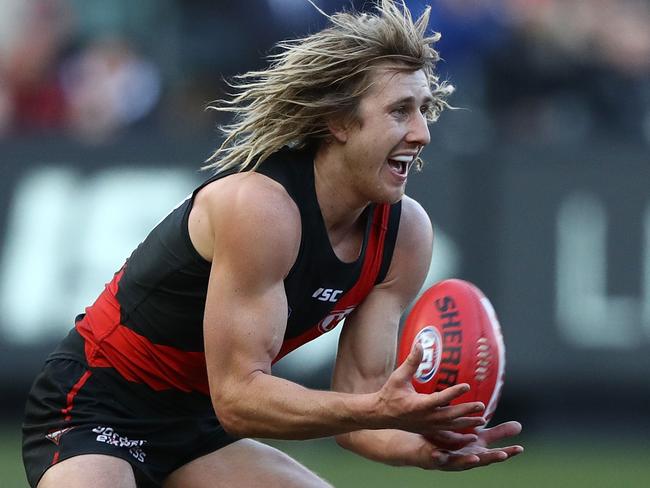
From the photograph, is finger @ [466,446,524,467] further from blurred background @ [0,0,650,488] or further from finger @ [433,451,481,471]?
blurred background @ [0,0,650,488]

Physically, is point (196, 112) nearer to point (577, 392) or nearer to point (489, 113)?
point (489, 113)

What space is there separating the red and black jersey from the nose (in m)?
0.39

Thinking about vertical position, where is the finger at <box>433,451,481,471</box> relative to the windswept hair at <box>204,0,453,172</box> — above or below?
below

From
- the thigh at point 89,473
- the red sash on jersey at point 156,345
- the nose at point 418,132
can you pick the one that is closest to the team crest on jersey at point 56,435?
the thigh at point 89,473

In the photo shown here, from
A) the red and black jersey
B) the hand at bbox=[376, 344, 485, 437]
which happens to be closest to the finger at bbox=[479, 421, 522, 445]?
the hand at bbox=[376, 344, 485, 437]

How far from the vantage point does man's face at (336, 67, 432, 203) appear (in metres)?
5.06

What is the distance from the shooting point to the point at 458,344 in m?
4.98

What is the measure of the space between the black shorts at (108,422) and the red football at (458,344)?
89 cm

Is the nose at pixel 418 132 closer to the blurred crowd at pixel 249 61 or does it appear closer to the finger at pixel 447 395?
the finger at pixel 447 395

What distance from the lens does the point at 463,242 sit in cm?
995

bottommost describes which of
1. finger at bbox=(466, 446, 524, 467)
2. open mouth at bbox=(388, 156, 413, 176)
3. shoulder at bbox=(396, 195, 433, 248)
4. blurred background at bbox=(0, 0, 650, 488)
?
finger at bbox=(466, 446, 524, 467)

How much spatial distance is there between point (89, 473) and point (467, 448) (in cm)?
135

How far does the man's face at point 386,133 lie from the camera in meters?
5.06

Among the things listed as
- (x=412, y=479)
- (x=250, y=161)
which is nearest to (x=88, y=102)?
(x=412, y=479)
